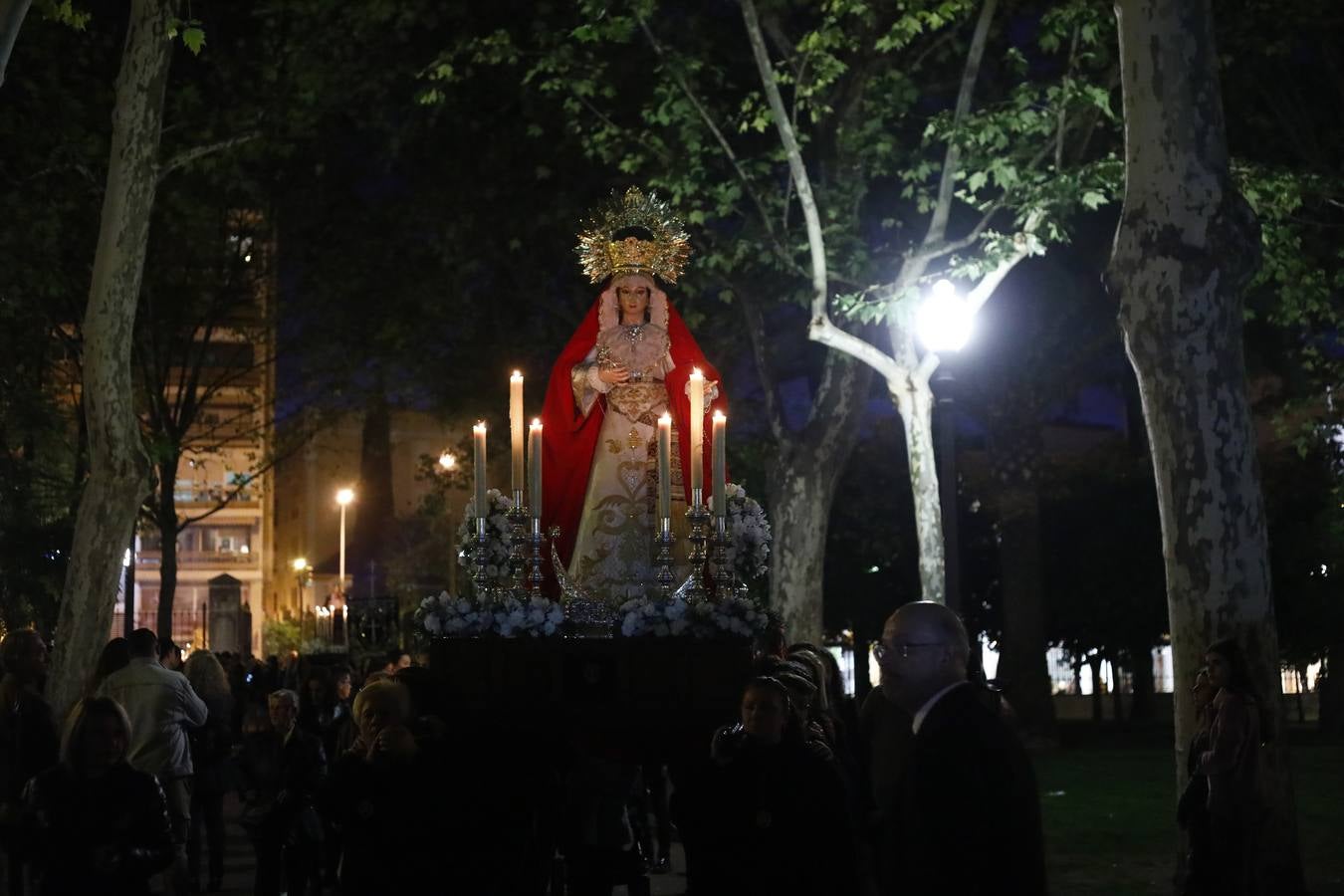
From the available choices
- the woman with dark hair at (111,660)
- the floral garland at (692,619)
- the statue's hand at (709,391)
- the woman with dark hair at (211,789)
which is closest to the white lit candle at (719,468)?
the statue's hand at (709,391)

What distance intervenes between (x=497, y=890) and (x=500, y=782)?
1.25 ft

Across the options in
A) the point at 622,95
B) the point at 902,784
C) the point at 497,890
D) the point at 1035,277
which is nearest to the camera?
the point at 902,784

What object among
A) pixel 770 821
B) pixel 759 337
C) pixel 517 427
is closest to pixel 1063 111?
pixel 759 337

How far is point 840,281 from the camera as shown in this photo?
2339 centimetres

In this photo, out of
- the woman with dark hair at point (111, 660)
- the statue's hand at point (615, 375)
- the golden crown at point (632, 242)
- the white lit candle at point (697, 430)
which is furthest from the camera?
the woman with dark hair at point (111, 660)

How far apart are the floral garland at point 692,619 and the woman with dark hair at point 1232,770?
2.97 meters

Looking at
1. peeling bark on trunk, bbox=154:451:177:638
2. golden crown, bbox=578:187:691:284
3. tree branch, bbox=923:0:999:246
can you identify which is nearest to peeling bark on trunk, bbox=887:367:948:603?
tree branch, bbox=923:0:999:246

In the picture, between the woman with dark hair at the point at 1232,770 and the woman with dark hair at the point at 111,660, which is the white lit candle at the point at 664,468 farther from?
the woman with dark hair at the point at 111,660

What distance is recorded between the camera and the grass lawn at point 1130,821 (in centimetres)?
1456

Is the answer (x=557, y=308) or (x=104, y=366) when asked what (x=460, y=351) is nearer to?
(x=557, y=308)

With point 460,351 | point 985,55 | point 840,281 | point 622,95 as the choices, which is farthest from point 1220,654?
point 460,351

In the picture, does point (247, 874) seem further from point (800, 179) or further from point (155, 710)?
point (800, 179)

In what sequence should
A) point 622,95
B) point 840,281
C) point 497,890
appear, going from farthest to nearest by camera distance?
1. point 622,95
2. point 840,281
3. point 497,890

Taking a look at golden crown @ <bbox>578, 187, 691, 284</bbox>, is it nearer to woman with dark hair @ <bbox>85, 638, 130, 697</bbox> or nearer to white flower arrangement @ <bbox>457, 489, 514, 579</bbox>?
white flower arrangement @ <bbox>457, 489, 514, 579</bbox>
